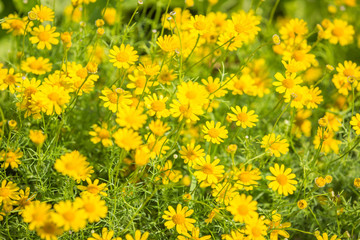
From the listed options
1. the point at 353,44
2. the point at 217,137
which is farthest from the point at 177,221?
the point at 353,44

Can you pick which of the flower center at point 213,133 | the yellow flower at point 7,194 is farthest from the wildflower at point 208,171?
the yellow flower at point 7,194

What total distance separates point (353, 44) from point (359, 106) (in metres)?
0.90

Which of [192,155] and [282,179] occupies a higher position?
[192,155]

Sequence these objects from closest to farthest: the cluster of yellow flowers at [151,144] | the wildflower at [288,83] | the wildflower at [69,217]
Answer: the wildflower at [69,217], the cluster of yellow flowers at [151,144], the wildflower at [288,83]

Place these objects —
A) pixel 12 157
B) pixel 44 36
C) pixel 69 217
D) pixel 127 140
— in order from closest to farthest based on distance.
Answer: pixel 69 217, pixel 127 140, pixel 12 157, pixel 44 36

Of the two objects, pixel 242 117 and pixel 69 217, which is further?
pixel 242 117

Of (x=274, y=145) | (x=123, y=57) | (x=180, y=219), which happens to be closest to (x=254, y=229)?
(x=180, y=219)

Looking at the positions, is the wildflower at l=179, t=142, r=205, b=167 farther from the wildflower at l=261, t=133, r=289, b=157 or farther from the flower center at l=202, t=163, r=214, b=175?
the wildflower at l=261, t=133, r=289, b=157

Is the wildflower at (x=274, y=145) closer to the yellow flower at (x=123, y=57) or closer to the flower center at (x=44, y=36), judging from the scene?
the yellow flower at (x=123, y=57)

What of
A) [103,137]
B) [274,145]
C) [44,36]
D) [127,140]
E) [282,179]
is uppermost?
[44,36]

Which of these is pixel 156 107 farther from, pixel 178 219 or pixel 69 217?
pixel 69 217

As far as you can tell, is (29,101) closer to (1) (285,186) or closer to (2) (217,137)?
(2) (217,137)

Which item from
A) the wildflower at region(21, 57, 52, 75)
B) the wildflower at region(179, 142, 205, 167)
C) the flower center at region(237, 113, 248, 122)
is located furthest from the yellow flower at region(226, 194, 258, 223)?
the wildflower at region(21, 57, 52, 75)

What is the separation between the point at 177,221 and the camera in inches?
62.0
